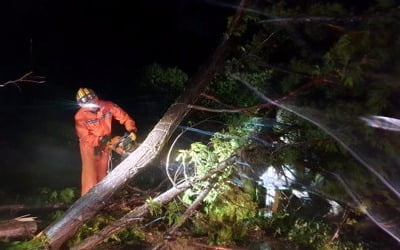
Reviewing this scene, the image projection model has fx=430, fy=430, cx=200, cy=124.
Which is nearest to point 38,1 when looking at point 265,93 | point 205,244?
point 265,93

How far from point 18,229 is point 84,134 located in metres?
1.65

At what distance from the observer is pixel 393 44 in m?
4.36

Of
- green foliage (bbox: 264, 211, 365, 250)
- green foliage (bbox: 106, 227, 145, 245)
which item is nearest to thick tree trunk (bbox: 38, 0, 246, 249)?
green foliage (bbox: 106, 227, 145, 245)

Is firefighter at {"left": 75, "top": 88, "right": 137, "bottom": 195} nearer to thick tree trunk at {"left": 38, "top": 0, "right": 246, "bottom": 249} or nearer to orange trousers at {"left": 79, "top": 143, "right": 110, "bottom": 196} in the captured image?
orange trousers at {"left": 79, "top": 143, "right": 110, "bottom": 196}

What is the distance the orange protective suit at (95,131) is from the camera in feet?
19.2

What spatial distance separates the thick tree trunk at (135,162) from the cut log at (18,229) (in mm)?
137

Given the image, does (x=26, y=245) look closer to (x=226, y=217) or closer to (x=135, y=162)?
(x=135, y=162)

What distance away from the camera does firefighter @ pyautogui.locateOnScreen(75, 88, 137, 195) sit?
19.1 ft

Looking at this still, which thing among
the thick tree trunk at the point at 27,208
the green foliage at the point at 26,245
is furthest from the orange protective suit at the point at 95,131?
the green foliage at the point at 26,245

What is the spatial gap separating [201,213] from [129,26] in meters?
7.93

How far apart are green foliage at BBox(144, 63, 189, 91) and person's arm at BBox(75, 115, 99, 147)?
81.6 inches

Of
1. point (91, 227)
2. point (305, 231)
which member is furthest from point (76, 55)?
point (305, 231)

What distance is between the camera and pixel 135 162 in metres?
5.33

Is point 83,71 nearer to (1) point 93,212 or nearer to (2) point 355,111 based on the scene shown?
(1) point 93,212
